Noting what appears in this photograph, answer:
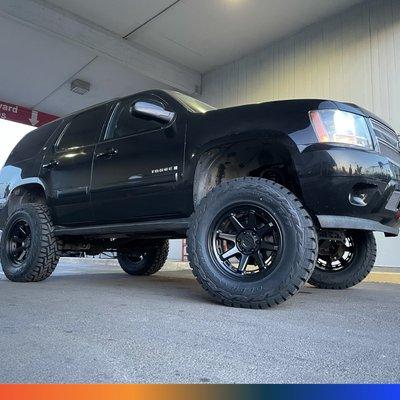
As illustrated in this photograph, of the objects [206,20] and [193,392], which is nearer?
[193,392]

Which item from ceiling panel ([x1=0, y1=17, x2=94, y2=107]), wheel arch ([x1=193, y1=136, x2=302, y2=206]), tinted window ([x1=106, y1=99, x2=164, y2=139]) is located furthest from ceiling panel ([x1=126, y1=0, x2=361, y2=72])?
wheel arch ([x1=193, y1=136, x2=302, y2=206])

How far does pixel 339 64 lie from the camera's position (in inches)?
321

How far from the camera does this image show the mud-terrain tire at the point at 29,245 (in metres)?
4.38

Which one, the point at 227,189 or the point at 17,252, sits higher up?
the point at 227,189

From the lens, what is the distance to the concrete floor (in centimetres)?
155

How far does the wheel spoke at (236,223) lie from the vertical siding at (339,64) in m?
5.27

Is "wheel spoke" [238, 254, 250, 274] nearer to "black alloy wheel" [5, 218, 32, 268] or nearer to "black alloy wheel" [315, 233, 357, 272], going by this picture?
"black alloy wheel" [315, 233, 357, 272]

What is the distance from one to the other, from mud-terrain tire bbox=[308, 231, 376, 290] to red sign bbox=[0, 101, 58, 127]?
10655mm

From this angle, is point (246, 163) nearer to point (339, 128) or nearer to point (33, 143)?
point (339, 128)

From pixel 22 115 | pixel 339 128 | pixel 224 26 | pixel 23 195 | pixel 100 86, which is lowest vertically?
pixel 23 195

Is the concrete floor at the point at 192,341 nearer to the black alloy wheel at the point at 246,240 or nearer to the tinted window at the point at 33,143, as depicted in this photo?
the black alloy wheel at the point at 246,240

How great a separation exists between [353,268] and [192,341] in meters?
2.74

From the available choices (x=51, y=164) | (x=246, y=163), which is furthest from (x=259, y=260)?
(x=51, y=164)

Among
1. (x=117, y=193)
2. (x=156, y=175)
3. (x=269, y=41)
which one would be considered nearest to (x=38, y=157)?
(x=117, y=193)
